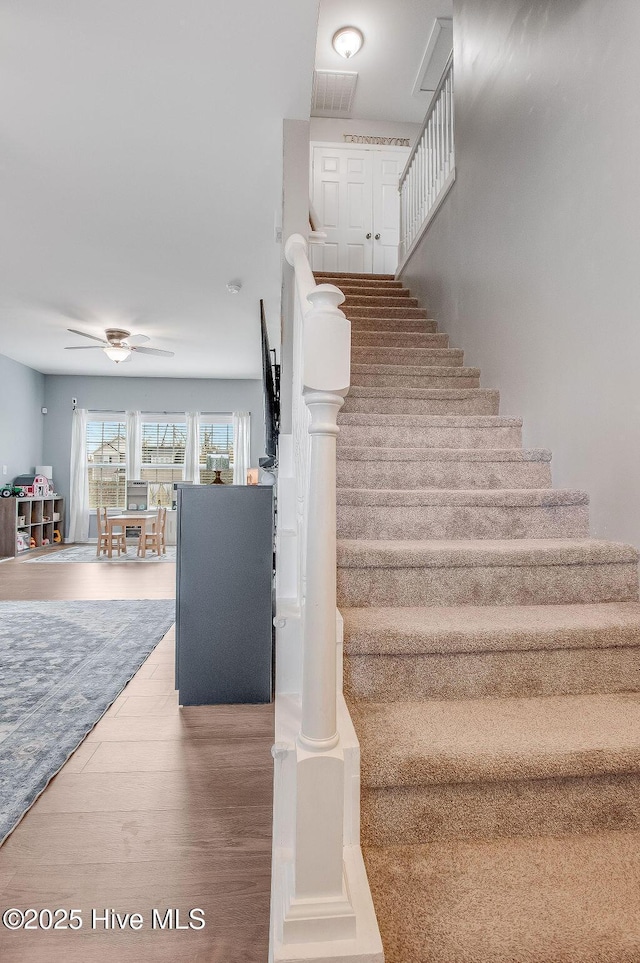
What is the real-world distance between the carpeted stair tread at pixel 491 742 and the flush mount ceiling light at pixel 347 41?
6.15 metres

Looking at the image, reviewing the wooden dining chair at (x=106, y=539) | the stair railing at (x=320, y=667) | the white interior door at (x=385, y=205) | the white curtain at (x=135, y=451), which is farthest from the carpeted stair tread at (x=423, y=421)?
the white curtain at (x=135, y=451)

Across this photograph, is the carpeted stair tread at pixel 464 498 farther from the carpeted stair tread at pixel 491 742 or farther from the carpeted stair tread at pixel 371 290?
the carpeted stair tread at pixel 371 290

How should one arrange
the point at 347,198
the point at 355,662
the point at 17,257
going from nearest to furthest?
the point at 355,662
the point at 17,257
the point at 347,198

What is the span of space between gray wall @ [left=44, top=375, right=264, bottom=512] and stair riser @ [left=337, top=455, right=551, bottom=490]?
672 centimetres

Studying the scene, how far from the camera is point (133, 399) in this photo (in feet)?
29.7

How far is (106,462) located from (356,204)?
582 centimetres

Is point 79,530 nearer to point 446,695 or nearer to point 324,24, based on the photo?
point 324,24

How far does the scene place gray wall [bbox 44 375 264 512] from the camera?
29.2ft

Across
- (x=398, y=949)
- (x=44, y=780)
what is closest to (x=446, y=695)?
(x=398, y=949)

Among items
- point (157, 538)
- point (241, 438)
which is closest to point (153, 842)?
point (157, 538)

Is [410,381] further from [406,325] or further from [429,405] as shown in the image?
[406,325]

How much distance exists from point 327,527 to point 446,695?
0.80 metres

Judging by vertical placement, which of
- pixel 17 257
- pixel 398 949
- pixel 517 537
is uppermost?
A: pixel 17 257

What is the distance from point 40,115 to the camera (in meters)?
2.72
